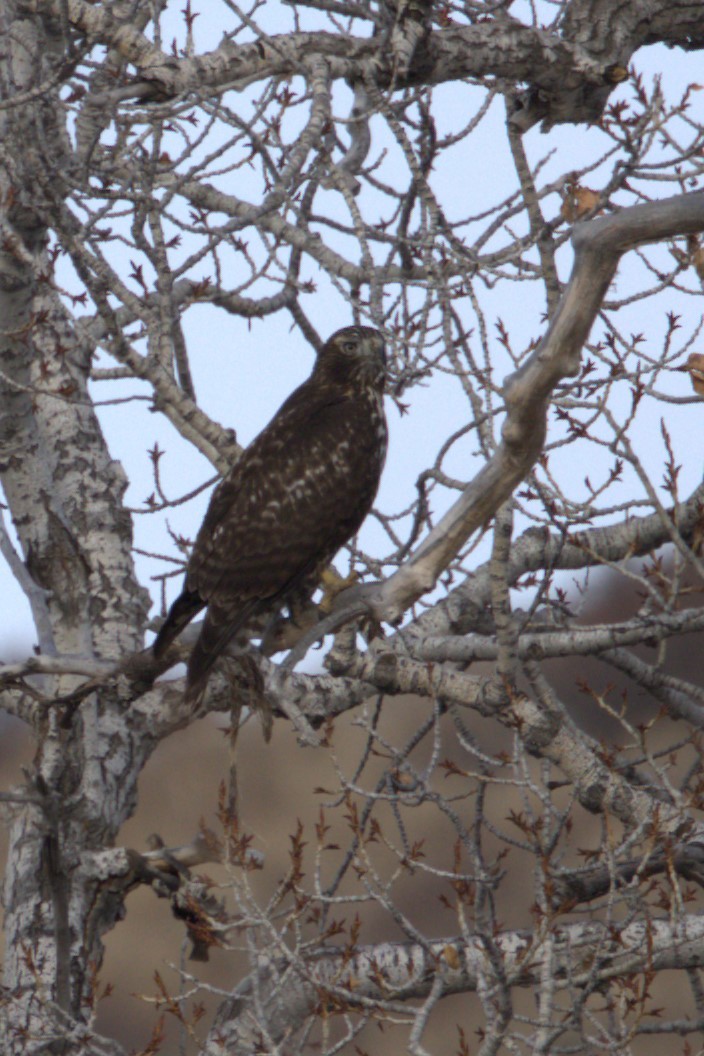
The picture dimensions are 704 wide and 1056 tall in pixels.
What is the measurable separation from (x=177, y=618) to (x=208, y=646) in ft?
0.91

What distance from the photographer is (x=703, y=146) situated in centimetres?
539

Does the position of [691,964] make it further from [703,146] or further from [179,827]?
Result: [179,827]

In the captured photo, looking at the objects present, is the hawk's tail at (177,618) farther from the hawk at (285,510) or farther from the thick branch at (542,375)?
the thick branch at (542,375)

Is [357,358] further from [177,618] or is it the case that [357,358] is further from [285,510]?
[177,618]

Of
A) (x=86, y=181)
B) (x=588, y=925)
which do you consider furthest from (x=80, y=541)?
(x=588, y=925)

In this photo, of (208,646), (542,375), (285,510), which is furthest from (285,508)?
(542,375)

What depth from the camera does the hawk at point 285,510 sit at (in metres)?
5.18

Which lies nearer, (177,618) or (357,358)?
(177,618)

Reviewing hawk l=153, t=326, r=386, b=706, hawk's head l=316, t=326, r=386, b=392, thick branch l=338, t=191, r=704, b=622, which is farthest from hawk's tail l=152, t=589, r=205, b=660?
hawk's head l=316, t=326, r=386, b=392

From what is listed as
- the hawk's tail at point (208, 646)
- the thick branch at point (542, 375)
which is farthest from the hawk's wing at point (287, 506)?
the thick branch at point (542, 375)

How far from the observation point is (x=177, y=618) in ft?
16.6

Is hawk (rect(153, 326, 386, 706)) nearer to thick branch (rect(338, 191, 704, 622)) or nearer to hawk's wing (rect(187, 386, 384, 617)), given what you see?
hawk's wing (rect(187, 386, 384, 617))

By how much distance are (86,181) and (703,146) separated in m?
2.35

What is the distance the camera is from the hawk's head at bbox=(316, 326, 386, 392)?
239 inches
